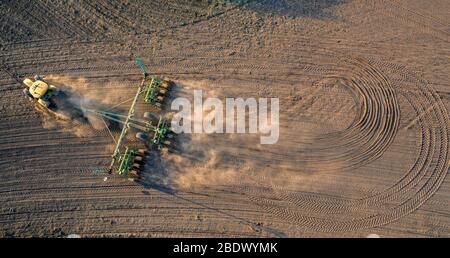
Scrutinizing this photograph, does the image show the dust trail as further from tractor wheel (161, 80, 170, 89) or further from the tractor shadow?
the tractor shadow

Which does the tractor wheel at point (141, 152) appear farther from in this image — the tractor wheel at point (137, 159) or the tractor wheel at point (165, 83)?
the tractor wheel at point (165, 83)

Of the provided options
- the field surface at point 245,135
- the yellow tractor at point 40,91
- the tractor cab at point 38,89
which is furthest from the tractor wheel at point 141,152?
the tractor cab at point 38,89

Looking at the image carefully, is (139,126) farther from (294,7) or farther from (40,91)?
(294,7)

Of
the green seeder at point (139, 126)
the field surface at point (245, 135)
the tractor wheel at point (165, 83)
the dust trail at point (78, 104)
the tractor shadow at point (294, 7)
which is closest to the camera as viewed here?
the field surface at point (245, 135)

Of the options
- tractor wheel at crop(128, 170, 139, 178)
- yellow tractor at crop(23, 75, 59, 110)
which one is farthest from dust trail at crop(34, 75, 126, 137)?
tractor wheel at crop(128, 170, 139, 178)

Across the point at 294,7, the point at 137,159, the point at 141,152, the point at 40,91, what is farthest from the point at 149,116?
the point at 294,7
